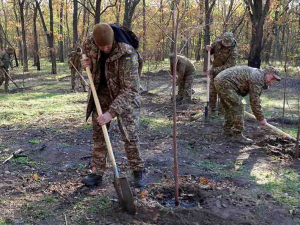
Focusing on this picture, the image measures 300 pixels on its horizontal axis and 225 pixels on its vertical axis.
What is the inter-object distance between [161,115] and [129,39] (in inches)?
182

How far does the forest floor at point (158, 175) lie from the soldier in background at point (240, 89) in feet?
1.30

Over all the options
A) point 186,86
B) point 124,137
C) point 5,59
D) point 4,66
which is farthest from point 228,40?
point 5,59

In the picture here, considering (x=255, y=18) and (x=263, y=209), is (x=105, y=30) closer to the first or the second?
(x=263, y=209)

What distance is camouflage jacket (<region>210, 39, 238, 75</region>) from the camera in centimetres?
674

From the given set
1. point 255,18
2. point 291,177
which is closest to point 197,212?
point 291,177

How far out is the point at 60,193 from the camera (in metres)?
3.38

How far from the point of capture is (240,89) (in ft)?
17.3

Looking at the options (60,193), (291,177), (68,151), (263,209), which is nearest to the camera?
(263,209)

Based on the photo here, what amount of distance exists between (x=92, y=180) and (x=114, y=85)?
1.20 meters

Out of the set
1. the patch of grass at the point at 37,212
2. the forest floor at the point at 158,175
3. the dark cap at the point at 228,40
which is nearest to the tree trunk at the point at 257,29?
the forest floor at the point at 158,175

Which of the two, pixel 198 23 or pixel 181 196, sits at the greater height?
pixel 198 23

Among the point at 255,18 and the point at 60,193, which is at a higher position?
the point at 255,18

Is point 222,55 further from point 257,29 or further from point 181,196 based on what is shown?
point 257,29

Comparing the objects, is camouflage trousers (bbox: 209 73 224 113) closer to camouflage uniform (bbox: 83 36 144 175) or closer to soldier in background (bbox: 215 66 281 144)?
soldier in background (bbox: 215 66 281 144)
